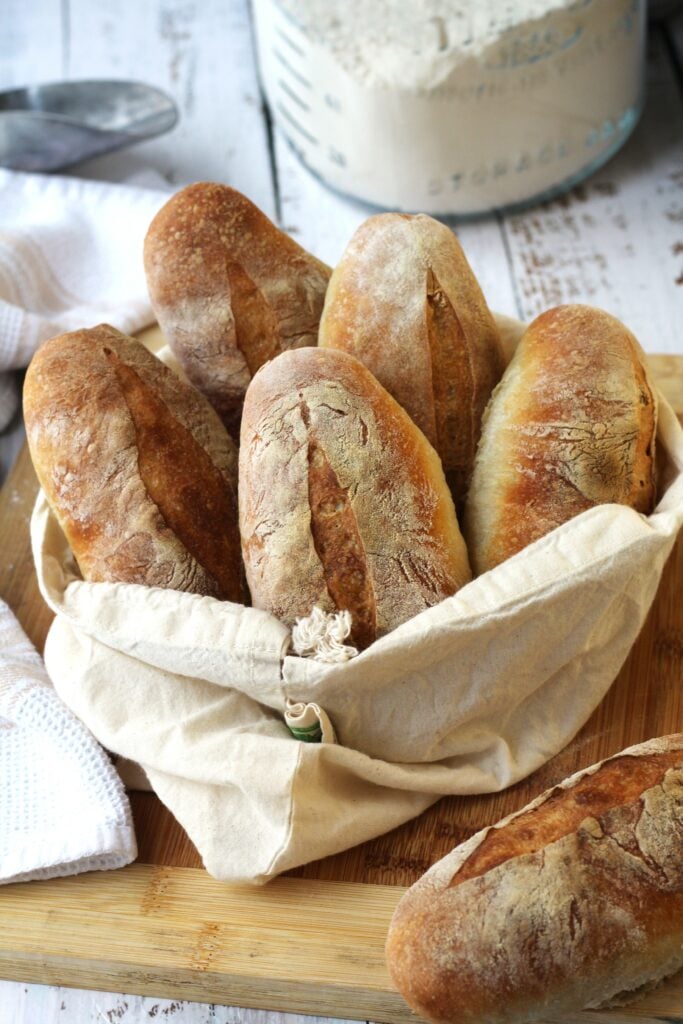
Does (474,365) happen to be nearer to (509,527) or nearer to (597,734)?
(509,527)

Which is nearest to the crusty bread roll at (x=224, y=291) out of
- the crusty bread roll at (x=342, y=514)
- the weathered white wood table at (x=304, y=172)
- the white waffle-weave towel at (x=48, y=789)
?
the crusty bread roll at (x=342, y=514)

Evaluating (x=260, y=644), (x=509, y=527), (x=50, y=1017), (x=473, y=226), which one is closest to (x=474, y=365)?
(x=509, y=527)

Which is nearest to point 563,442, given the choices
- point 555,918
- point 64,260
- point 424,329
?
point 424,329

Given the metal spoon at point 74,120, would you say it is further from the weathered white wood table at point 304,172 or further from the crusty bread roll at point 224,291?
the crusty bread roll at point 224,291

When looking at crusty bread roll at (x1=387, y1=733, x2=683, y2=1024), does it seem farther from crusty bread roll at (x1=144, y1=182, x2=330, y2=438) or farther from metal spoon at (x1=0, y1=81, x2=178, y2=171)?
metal spoon at (x1=0, y1=81, x2=178, y2=171)

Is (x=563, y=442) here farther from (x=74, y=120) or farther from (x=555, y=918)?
(x=74, y=120)

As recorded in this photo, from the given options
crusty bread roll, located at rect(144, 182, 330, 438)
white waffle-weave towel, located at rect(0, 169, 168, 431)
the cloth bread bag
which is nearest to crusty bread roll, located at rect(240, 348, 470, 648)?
the cloth bread bag
